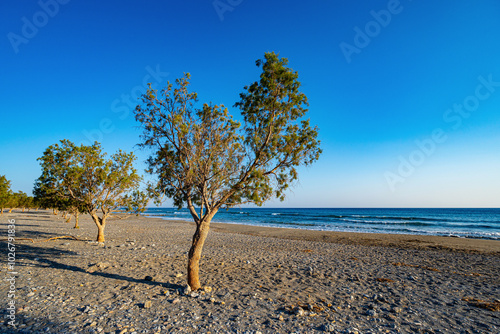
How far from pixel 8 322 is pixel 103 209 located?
1239 centimetres

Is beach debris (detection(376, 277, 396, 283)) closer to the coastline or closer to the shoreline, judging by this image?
the shoreline

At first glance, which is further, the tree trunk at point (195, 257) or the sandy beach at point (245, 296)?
the tree trunk at point (195, 257)

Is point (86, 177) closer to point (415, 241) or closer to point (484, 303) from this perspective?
point (484, 303)

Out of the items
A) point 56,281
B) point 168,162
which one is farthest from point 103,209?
point 168,162

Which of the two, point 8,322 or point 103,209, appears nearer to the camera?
point 8,322

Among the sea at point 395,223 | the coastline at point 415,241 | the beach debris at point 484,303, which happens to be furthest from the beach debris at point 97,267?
the coastline at point 415,241

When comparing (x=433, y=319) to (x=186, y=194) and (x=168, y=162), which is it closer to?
(x=186, y=194)

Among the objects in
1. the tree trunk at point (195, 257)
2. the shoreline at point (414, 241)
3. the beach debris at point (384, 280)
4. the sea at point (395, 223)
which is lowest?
the sea at point (395, 223)

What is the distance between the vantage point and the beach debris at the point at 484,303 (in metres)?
7.77

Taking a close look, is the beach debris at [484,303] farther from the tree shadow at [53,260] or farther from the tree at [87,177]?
the tree at [87,177]

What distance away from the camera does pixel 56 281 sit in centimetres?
916

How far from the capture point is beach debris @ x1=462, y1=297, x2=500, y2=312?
7.77 meters

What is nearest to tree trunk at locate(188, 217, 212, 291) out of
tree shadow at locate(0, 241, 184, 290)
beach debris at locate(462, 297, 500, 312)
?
tree shadow at locate(0, 241, 184, 290)

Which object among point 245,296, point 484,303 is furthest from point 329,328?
point 484,303
